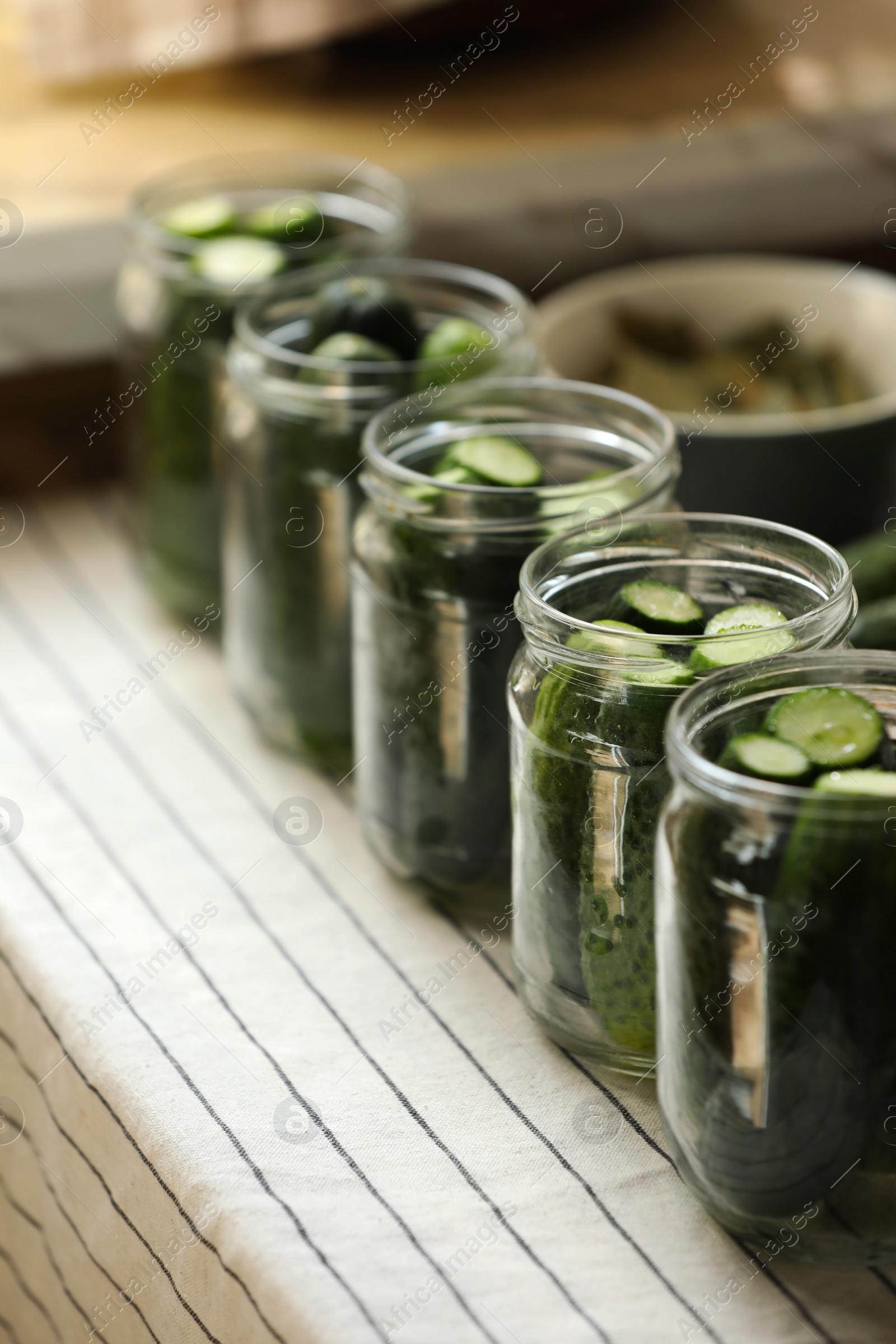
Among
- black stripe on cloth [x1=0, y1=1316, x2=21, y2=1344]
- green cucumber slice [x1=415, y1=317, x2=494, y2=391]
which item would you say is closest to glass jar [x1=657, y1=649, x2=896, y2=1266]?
green cucumber slice [x1=415, y1=317, x2=494, y2=391]

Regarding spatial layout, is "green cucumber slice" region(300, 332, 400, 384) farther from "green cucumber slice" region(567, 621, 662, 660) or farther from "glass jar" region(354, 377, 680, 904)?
"green cucumber slice" region(567, 621, 662, 660)

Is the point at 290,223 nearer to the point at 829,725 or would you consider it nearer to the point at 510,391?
the point at 510,391

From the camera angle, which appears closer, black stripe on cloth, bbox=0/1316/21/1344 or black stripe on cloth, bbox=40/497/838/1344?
black stripe on cloth, bbox=40/497/838/1344

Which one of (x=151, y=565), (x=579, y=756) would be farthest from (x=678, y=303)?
(x=579, y=756)

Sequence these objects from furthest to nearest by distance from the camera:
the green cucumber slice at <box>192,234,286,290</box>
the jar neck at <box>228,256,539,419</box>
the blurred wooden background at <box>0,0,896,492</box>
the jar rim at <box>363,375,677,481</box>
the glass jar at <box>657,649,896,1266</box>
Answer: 1. the blurred wooden background at <box>0,0,896,492</box>
2. the green cucumber slice at <box>192,234,286,290</box>
3. the jar neck at <box>228,256,539,419</box>
4. the jar rim at <box>363,375,677,481</box>
5. the glass jar at <box>657,649,896,1266</box>

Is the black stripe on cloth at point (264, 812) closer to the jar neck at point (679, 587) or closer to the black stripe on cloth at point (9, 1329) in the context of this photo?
the jar neck at point (679, 587)

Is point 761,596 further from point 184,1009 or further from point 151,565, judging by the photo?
point 151,565

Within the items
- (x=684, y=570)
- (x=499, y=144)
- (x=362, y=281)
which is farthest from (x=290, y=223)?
(x=684, y=570)
